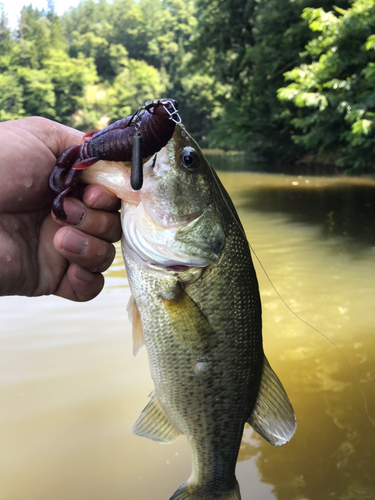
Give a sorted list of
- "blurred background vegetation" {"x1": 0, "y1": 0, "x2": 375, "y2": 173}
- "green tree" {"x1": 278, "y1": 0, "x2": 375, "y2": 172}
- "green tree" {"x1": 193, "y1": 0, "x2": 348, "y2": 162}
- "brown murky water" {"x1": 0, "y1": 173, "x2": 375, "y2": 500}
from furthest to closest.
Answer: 1. "green tree" {"x1": 193, "y1": 0, "x2": 348, "y2": 162}
2. "blurred background vegetation" {"x1": 0, "y1": 0, "x2": 375, "y2": 173}
3. "green tree" {"x1": 278, "y1": 0, "x2": 375, "y2": 172}
4. "brown murky water" {"x1": 0, "y1": 173, "x2": 375, "y2": 500}

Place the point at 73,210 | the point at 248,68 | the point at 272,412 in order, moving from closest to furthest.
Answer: the point at 272,412
the point at 73,210
the point at 248,68

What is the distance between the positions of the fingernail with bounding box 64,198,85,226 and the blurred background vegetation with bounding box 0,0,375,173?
948 cm

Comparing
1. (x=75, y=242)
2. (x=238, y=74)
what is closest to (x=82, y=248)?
(x=75, y=242)

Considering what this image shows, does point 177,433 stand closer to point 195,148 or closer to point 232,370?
point 232,370

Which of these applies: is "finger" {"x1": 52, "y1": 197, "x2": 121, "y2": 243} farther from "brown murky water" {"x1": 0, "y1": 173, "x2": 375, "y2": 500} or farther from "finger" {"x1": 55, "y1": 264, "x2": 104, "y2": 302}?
"brown murky water" {"x1": 0, "y1": 173, "x2": 375, "y2": 500}

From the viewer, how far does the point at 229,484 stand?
6.52 ft

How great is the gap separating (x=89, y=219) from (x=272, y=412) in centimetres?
115

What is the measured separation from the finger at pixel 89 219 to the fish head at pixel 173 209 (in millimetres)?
273

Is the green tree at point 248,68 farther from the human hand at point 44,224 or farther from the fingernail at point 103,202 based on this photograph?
the fingernail at point 103,202

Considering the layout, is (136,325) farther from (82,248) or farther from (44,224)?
(44,224)

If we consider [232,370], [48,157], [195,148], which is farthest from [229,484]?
[48,157]

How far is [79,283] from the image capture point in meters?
2.41

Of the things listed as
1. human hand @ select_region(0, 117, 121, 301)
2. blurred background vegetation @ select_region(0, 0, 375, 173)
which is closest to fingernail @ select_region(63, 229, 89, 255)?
human hand @ select_region(0, 117, 121, 301)

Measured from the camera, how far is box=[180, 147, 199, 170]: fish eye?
178 centimetres
